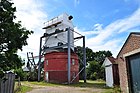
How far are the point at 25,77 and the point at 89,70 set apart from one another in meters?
18.7

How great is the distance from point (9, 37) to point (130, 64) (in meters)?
8.50

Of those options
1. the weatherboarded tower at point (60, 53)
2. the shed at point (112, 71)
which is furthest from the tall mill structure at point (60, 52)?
the shed at point (112, 71)

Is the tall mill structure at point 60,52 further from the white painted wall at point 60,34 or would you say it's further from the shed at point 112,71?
the shed at point 112,71

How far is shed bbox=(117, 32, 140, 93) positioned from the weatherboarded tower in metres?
19.5

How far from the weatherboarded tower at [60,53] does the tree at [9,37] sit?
24114mm

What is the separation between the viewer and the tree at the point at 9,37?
7.99m

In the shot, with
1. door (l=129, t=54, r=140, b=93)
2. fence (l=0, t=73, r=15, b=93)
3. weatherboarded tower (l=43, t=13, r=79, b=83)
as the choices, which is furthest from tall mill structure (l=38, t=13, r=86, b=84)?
fence (l=0, t=73, r=15, b=93)

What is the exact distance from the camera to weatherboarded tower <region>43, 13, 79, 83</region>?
3431 cm

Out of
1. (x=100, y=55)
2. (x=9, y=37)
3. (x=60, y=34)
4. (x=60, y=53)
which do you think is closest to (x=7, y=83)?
(x=9, y=37)

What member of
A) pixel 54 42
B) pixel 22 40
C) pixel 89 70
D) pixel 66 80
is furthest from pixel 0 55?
pixel 89 70

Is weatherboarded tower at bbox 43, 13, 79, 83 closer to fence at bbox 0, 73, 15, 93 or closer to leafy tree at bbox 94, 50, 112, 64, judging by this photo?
fence at bbox 0, 73, 15, 93

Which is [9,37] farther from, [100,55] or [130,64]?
[100,55]

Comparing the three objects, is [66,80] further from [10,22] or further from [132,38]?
[10,22]

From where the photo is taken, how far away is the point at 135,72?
38.8 ft
